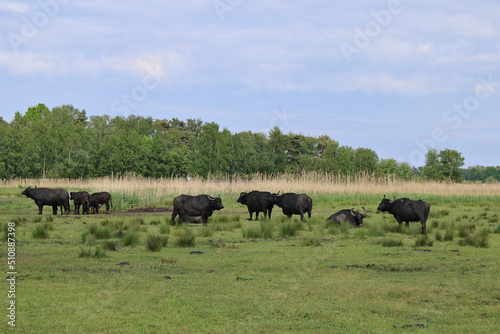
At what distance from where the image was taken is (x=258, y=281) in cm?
1048

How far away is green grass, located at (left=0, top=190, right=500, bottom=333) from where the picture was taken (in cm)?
759

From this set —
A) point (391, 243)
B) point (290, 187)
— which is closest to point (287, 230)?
point (391, 243)

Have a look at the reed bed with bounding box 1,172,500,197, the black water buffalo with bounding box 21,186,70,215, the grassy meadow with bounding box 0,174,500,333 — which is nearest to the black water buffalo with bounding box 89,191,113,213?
the black water buffalo with bounding box 21,186,70,215

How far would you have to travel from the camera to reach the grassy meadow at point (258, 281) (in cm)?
761

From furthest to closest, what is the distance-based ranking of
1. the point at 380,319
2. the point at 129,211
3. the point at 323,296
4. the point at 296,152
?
the point at 296,152
the point at 129,211
the point at 323,296
the point at 380,319

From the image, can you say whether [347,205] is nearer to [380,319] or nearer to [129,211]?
[129,211]

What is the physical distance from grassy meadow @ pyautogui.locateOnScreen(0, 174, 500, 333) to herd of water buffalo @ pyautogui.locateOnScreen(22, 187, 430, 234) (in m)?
0.78

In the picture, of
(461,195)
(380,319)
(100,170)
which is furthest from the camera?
(100,170)

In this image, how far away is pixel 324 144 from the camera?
108m

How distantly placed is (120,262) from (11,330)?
5.21 meters

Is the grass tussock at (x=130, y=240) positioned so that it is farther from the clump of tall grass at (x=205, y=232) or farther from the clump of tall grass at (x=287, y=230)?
the clump of tall grass at (x=287, y=230)

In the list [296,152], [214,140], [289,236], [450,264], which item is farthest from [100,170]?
[450,264]

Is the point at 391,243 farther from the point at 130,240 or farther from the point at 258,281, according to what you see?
the point at 130,240

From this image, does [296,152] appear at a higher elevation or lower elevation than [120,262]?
higher
